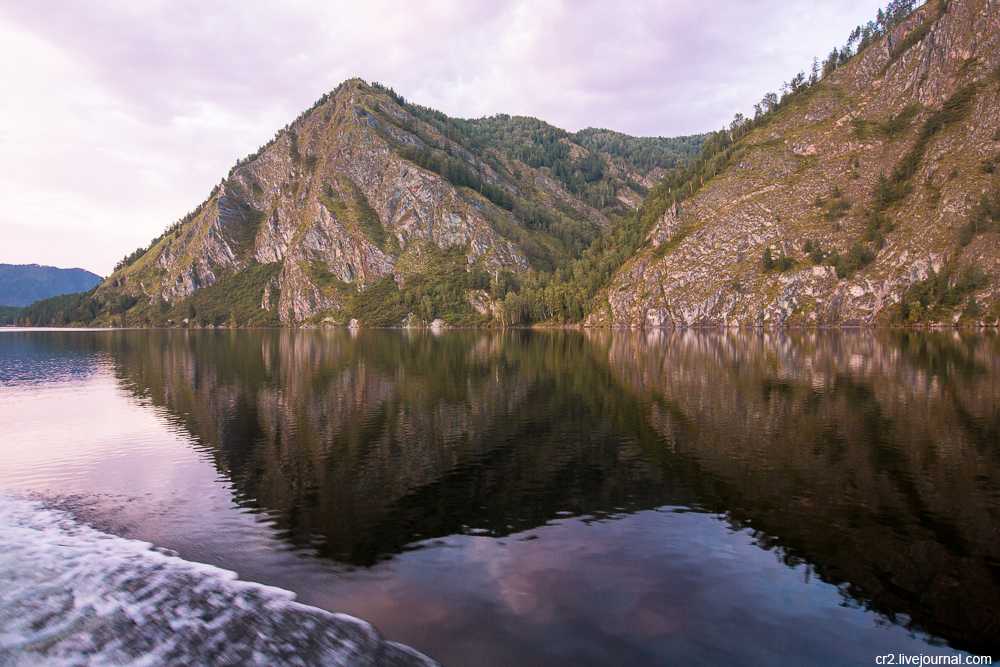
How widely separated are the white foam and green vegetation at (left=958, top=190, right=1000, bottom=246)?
779 ft

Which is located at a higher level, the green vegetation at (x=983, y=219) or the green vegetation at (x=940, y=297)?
the green vegetation at (x=983, y=219)

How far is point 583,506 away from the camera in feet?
85.0

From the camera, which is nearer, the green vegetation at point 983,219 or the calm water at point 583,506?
the calm water at point 583,506

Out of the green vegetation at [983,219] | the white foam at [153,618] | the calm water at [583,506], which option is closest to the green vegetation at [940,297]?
the green vegetation at [983,219]

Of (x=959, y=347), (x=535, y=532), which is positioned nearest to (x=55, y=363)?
(x=535, y=532)

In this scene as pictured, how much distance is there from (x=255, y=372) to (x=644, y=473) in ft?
240

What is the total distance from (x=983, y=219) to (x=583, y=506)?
226103 mm

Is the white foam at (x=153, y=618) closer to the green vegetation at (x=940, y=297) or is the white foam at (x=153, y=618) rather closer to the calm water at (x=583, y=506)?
the calm water at (x=583, y=506)

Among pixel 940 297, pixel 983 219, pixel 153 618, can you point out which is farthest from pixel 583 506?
pixel 983 219

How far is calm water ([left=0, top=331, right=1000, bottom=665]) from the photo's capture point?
15.8 metres

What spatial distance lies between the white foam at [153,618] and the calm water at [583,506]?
1.05m

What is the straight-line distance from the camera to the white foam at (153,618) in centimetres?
1479

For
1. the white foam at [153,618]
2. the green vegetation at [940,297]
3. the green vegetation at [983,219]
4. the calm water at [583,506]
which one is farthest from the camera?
the green vegetation at [983,219]

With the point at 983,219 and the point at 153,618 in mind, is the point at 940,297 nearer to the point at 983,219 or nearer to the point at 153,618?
the point at 983,219
